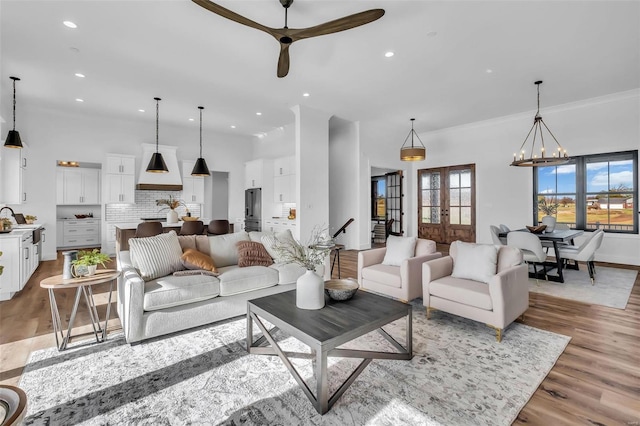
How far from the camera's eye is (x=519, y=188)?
7328 millimetres

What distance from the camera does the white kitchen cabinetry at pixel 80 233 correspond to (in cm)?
803

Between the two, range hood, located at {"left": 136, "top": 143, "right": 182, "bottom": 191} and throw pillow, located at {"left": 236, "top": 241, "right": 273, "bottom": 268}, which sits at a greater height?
range hood, located at {"left": 136, "top": 143, "right": 182, "bottom": 191}

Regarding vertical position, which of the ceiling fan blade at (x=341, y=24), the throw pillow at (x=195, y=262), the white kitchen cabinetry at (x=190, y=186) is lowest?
the throw pillow at (x=195, y=262)

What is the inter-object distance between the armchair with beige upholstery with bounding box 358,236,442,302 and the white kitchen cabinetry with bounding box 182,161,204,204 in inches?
231

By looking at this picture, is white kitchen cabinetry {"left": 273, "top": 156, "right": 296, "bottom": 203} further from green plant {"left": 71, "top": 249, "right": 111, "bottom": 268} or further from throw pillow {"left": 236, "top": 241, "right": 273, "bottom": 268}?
Answer: green plant {"left": 71, "top": 249, "right": 111, "bottom": 268}

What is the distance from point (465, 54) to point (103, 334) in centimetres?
538

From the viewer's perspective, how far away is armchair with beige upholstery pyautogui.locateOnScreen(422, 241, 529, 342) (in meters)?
2.76

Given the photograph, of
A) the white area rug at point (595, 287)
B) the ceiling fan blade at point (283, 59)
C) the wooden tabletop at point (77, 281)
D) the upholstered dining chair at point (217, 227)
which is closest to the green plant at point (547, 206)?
the white area rug at point (595, 287)

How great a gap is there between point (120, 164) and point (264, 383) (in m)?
6.99

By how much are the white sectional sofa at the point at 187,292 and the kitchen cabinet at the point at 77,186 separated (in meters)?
6.43

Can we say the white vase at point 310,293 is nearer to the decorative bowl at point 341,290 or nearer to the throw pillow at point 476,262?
the decorative bowl at point 341,290

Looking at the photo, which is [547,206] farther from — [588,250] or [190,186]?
[190,186]

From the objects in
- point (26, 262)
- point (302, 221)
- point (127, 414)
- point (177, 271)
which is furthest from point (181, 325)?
point (302, 221)

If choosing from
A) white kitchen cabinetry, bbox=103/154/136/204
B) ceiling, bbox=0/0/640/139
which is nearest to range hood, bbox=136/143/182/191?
white kitchen cabinetry, bbox=103/154/136/204
